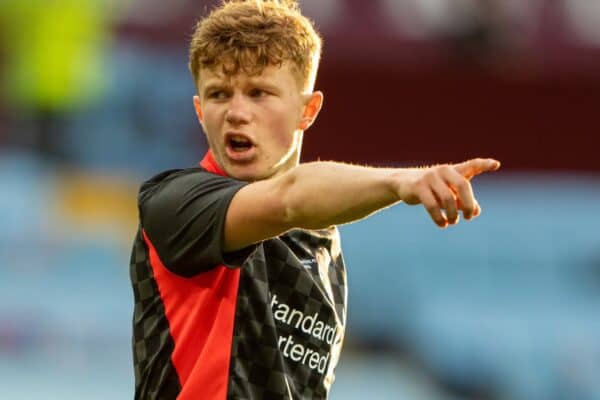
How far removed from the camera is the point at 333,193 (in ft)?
12.2

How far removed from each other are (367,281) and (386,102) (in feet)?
8.81

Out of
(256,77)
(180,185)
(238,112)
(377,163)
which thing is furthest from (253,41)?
(377,163)

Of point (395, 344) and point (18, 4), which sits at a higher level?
point (18, 4)

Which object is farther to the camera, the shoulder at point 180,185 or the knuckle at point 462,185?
the shoulder at point 180,185

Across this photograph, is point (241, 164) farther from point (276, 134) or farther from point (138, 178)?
point (138, 178)

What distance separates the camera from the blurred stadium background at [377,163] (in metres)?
14.3

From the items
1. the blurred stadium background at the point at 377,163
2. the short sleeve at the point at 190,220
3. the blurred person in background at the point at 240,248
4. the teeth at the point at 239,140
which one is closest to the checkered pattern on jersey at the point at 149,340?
the blurred person in background at the point at 240,248

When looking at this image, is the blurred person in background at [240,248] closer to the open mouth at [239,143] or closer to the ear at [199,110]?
the open mouth at [239,143]

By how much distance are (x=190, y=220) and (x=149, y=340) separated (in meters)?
0.44

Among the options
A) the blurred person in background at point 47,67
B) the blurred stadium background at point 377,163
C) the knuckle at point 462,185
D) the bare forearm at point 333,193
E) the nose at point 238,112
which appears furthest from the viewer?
the blurred person in background at point 47,67

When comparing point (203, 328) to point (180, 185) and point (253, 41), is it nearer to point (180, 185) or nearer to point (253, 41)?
point (180, 185)

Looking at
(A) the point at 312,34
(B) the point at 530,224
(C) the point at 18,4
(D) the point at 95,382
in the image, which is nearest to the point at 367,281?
(B) the point at 530,224

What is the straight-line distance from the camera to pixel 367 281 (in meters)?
14.9

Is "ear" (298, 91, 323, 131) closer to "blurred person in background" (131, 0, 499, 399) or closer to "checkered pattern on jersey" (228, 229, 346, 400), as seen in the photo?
"blurred person in background" (131, 0, 499, 399)
